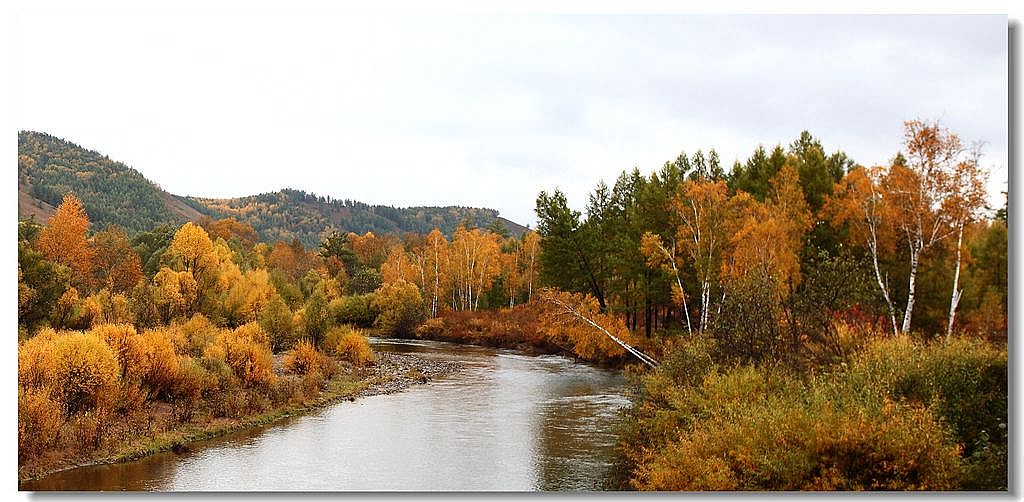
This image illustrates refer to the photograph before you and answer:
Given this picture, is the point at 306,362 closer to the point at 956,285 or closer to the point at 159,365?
the point at 159,365

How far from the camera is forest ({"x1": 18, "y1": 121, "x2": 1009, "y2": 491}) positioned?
696 centimetres

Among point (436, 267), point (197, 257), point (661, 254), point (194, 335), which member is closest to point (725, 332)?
point (661, 254)

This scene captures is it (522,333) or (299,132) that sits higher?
(299,132)

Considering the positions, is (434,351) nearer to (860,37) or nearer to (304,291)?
(304,291)

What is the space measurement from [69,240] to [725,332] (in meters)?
11.6

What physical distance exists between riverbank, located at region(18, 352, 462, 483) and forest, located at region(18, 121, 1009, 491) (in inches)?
2.4

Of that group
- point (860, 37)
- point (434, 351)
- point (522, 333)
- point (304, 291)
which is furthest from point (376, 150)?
point (304, 291)

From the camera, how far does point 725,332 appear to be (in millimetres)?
9508

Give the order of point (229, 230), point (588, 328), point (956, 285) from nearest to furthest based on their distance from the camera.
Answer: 1. point (956, 285)
2. point (588, 328)
3. point (229, 230)

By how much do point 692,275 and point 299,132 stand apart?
11.3 meters

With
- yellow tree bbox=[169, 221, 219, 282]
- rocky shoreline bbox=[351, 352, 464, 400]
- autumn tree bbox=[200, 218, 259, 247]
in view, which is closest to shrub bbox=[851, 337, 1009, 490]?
rocky shoreline bbox=[351, 352, 464, 400]

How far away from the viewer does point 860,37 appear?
26.6 feet

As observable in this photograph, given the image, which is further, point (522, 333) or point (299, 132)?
point (522, 333)

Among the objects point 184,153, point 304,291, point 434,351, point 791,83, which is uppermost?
point 791,83
